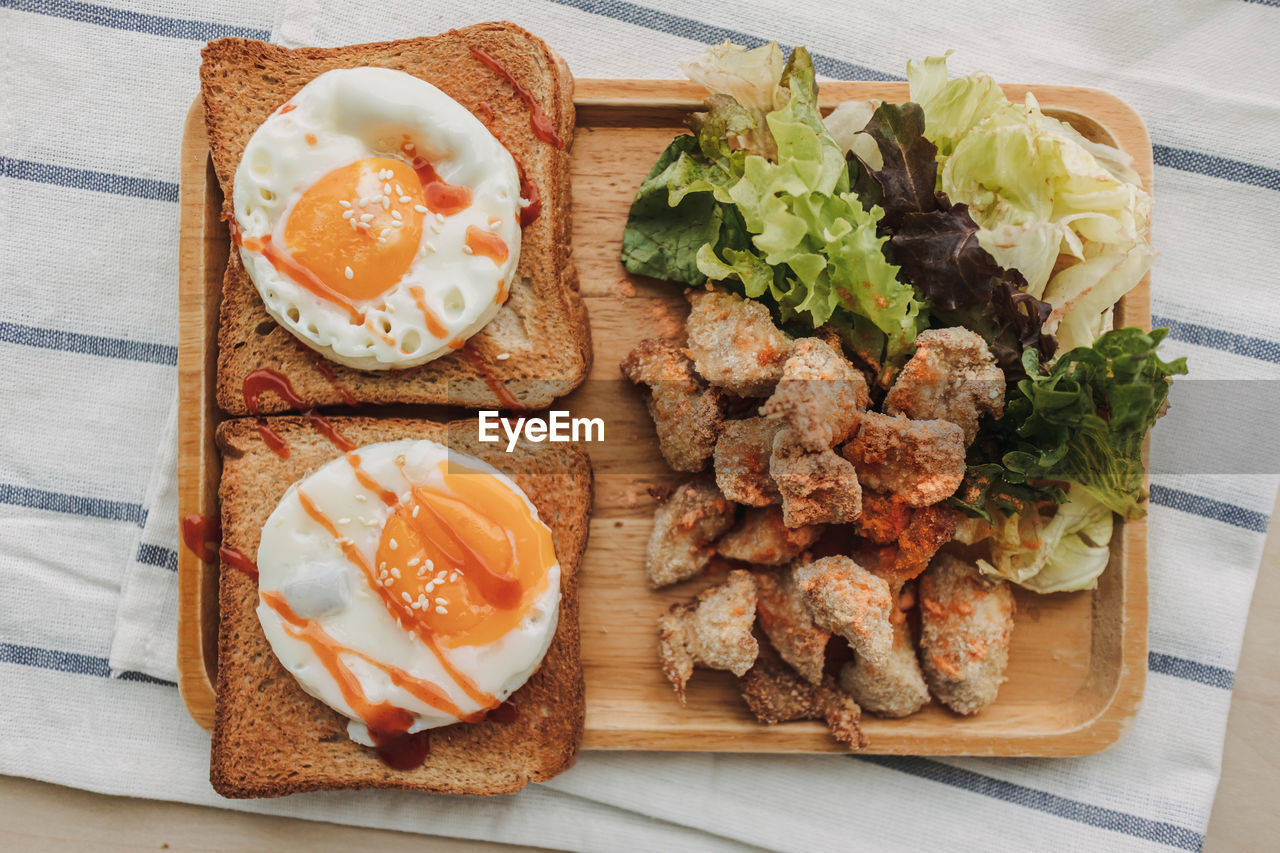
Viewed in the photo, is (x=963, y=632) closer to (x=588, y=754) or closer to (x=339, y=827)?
(x=588, y=754)

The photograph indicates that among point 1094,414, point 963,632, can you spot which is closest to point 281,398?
point 963,632

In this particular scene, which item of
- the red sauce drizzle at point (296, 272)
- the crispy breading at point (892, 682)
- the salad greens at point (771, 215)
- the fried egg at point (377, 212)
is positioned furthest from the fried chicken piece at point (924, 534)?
the red sauce drizzle at point (296, 272)

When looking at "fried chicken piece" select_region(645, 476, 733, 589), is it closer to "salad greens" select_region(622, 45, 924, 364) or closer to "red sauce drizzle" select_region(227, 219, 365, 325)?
"salad greens" select_region(622, 45, 924, 364)

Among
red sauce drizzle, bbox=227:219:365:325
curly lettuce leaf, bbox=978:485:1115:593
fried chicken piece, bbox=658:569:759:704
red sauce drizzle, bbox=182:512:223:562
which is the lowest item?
red sauce drizzle, bbox=182:512:223:562

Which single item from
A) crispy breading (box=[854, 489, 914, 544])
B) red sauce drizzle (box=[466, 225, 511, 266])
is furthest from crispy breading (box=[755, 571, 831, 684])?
red sauce drizzle (box=[466, 225, 511, 266])

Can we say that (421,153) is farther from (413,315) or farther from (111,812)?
(111,812)

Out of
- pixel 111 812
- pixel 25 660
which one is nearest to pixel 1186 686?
pixel 111 812
